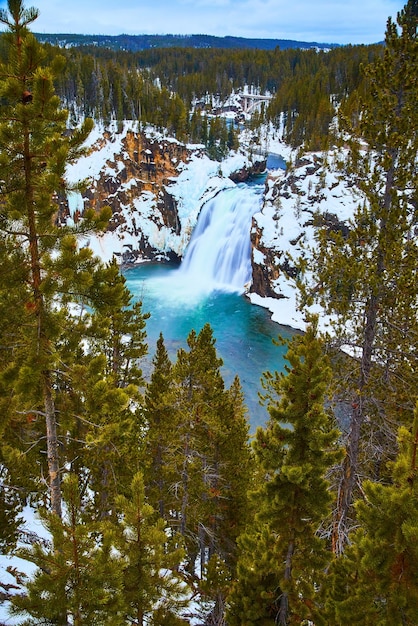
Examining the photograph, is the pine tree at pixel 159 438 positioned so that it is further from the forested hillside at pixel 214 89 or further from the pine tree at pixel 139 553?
the forested hillside at pixel 214 89

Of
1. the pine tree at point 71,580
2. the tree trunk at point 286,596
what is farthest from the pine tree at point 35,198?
the tree trunk at point 286,596

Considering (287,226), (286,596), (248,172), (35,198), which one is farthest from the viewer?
(248,172)

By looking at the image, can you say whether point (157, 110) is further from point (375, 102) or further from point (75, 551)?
point (75, 551)

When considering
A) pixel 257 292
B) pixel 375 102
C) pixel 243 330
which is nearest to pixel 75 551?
pixel 375 102

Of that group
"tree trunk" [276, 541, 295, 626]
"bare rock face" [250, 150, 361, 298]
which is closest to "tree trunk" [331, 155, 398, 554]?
"tree trunk" [276, 541, 295, 626]

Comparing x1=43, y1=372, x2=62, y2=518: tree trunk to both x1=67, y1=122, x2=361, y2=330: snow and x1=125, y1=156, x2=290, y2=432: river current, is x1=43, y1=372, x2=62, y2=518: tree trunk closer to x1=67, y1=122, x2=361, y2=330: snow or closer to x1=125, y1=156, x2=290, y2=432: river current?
x1=125, y1=156, x2=290, y2=432: river current

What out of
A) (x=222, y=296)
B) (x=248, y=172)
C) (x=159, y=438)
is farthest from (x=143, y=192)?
(x=159, y=438)

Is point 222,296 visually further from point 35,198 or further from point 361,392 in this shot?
point 35,198
